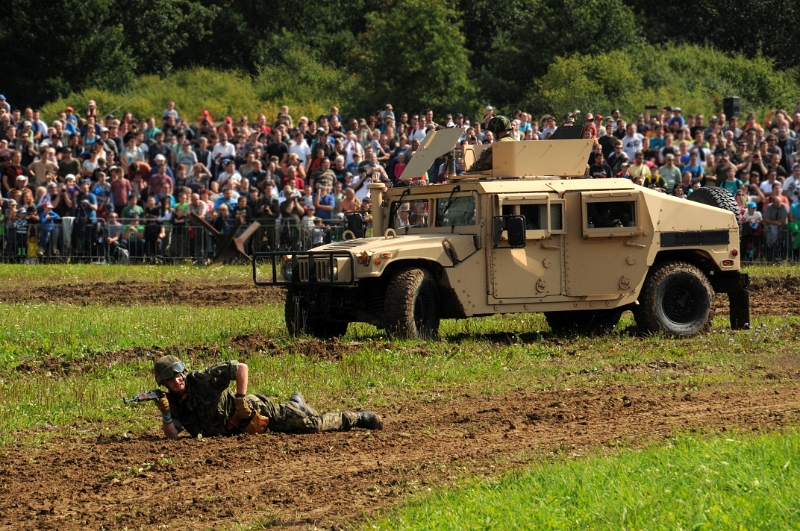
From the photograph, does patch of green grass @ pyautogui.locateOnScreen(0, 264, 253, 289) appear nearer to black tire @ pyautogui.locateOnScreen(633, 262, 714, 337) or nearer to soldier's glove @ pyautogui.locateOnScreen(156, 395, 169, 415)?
black tire @ pyautogui.locateOnScreen(633, 262, 714, 337)

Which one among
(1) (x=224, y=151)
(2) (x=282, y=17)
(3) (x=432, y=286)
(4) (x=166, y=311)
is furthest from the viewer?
(2) (x=282, y=17)

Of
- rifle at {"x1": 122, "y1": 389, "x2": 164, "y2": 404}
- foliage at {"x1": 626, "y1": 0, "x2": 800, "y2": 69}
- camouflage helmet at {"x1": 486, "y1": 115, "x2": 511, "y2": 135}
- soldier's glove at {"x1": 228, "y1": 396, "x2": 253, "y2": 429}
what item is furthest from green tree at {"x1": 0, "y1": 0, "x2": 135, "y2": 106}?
rifle at {"x1": 122, "y1": 389, "x2": 164, "y2": 404}

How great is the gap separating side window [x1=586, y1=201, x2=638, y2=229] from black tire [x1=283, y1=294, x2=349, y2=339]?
3364 millimetres

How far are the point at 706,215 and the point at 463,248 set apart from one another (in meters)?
3.26

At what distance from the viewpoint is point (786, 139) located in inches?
1049

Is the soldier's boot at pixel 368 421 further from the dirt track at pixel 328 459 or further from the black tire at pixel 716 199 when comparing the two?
the black tire at pixel 716 199

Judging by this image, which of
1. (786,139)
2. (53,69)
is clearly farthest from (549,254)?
(53,69)

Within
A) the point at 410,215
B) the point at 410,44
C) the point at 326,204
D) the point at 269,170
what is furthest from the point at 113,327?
the point at 410,44

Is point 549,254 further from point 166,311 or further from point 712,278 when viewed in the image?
point 166,311

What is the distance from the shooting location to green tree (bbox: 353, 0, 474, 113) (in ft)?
129

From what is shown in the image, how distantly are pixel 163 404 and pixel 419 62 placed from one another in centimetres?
2979

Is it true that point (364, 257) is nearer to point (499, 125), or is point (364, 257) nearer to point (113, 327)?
point (499, 125)

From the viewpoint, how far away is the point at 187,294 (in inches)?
846

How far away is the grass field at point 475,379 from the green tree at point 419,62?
64.5 feet
